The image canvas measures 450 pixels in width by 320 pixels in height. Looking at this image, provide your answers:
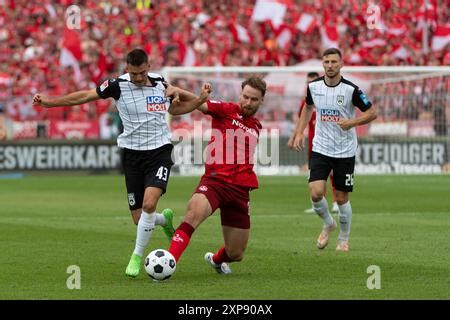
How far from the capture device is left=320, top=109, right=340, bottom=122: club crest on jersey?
1435 cm

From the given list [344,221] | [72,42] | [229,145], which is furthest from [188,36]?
[229,145]

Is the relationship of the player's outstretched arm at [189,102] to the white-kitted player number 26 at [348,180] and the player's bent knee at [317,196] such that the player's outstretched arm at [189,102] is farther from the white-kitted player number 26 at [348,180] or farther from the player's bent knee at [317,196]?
the white-kitted player number 26 at [348,180]

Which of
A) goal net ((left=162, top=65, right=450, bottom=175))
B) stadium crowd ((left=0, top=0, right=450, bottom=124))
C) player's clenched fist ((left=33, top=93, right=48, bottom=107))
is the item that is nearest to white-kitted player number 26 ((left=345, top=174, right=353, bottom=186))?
player's clenched fist ((left=33, top=93, right=48, bottom=107))

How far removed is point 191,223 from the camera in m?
11.1

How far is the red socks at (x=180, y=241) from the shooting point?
35.7ft

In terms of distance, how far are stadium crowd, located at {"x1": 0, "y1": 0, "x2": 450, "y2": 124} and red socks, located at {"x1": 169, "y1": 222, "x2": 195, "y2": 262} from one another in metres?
21.9

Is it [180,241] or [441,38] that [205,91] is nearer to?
[180,241]

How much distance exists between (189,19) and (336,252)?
23485mm

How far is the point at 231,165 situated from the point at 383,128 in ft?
61.0

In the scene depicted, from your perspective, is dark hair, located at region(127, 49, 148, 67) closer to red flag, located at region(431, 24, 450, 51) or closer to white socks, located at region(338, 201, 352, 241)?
white socks, located at region(338, 201, 352, 241)

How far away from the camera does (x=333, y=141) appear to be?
1441 cm

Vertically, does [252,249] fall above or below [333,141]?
below
